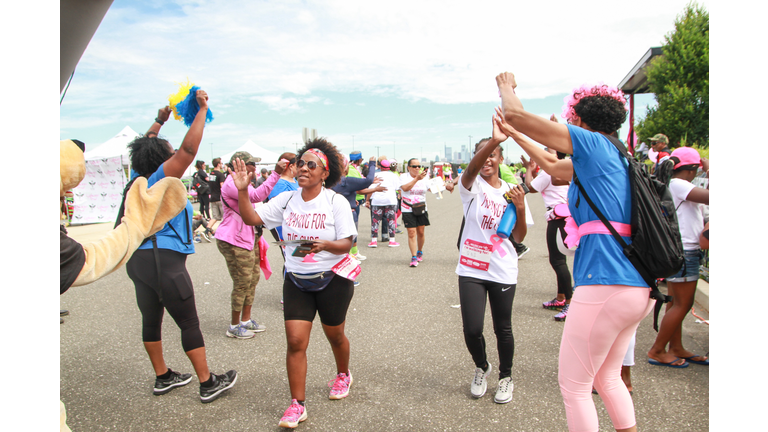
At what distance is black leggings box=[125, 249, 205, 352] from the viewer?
10.2ft

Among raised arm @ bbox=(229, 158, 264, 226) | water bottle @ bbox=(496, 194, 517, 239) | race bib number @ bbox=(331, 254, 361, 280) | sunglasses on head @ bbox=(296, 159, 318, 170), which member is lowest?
race bib number @ bbox=(331, 254, 361, 280)

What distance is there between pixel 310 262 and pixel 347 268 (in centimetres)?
26

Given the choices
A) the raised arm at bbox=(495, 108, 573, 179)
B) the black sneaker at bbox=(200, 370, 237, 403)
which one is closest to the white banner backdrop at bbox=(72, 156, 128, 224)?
the black sneaker at bbox=(200, 370, 237, 403)

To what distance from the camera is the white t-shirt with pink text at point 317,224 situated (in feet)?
9.86

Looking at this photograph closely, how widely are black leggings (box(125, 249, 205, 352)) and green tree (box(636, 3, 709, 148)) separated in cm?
1878

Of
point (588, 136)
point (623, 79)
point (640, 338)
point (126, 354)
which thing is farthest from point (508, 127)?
point (623, 79)

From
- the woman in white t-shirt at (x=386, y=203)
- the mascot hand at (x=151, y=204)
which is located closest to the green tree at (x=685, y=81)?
the woman in white t-shirt at (x=386, y=203)

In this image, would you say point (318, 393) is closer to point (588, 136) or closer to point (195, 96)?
point (195, 96)

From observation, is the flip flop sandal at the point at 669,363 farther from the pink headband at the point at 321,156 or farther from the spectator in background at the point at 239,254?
the spectator in background at the point at 239,254

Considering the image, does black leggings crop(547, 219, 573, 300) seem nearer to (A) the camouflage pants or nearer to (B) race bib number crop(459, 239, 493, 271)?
(B) race bib number crop(459, 239, 493, 271)

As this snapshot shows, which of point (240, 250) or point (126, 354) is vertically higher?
point (240, 250)

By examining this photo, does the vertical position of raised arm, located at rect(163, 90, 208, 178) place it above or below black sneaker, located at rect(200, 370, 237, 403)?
above

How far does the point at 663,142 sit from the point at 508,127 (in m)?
7.52

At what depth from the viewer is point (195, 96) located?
9.43 ft
